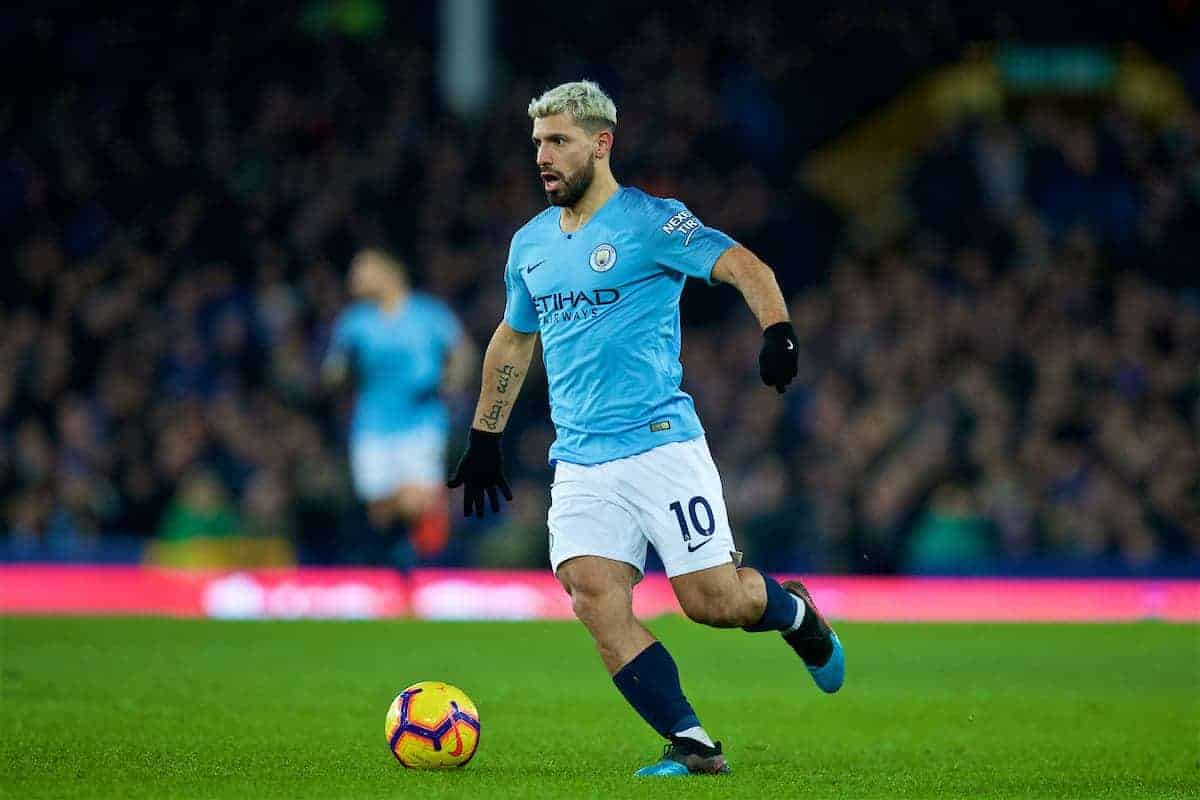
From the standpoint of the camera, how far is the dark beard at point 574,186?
690 centimetres

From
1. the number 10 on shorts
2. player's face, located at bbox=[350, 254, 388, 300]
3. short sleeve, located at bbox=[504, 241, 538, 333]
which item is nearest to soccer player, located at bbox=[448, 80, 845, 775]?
the number 10 on shorts

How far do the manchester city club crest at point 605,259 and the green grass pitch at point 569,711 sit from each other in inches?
67.4

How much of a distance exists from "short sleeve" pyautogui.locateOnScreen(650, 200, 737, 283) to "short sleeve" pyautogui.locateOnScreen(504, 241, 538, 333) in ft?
1.94

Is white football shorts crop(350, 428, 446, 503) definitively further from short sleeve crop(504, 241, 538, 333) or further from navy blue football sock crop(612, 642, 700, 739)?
navy blue football sock crop(612, 642, 700, 739)

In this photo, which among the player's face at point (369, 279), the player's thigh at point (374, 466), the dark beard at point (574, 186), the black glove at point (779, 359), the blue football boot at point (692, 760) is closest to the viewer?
the black glove at point (779, 359)

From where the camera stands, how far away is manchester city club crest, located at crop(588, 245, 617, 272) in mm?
6852

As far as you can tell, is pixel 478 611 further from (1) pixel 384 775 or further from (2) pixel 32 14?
(2) pixel 32 14

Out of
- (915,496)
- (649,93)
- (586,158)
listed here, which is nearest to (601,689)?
(586,158)

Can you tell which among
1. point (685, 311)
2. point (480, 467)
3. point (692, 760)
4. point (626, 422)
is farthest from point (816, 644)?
point (685, 311)

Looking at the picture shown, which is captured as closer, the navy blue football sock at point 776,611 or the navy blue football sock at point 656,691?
the navy blue football sock at point 656,691

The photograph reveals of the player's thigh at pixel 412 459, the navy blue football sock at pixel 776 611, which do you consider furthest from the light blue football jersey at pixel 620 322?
the player's thigh at pixel 412 459

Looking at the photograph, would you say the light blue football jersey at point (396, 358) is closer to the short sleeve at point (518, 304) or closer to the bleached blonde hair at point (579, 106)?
the short sleeve at point (518, 304)

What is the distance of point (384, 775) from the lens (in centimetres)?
660

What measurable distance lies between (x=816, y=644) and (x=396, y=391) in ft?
24.9
